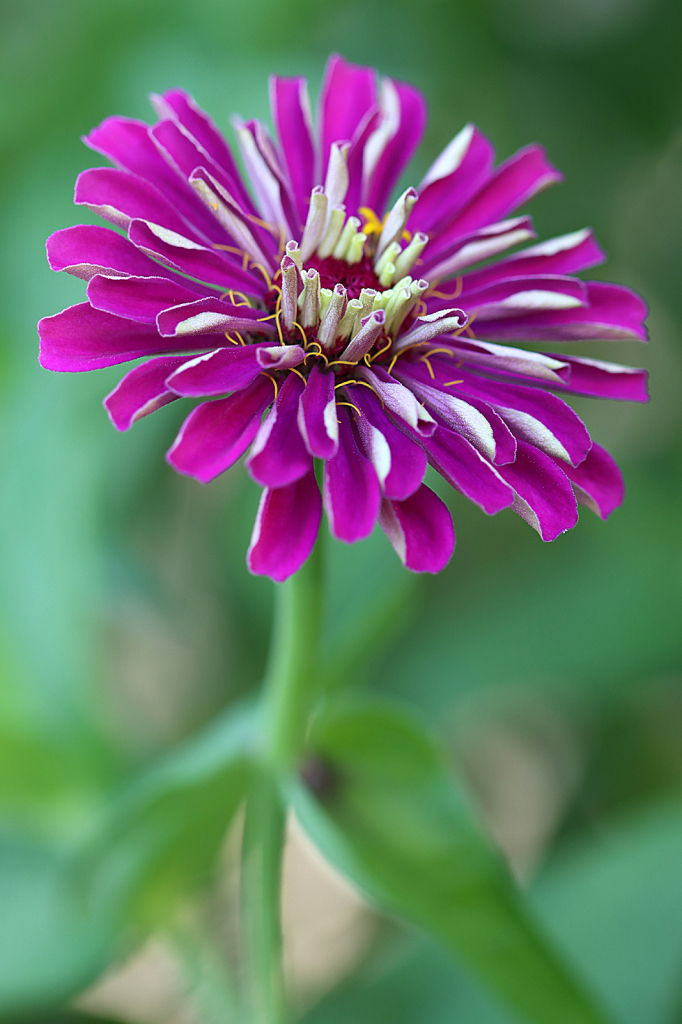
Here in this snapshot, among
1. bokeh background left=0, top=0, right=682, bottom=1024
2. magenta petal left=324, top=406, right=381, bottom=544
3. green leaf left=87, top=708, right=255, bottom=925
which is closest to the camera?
magenta petal left=324, top=406, right=381, bottom=544

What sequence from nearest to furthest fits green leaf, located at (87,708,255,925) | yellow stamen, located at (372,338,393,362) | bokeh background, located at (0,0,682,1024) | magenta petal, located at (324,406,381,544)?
magenta petal, located at (324,406,381,544) → yellow stamen, located at (372,338,393,362) → green leaf, located at (87,708,255,925) → bokeh background, located at (0,0,682,1024)

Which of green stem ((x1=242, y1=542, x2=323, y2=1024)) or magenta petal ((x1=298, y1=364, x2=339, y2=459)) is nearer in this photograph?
magenta petal ((x1=298, y1=364, x2=339, y2=459))

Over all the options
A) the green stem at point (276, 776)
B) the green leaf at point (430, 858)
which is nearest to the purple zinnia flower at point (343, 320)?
the green stem at point (276, 776)

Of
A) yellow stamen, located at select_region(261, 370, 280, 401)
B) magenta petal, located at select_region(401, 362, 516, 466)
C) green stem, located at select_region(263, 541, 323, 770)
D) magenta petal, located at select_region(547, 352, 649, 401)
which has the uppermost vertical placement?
yellow stamen, located at select_region(261, 370, 280, 401)

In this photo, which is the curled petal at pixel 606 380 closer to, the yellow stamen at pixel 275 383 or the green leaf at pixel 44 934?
the yellow stamen at pixel 275 383

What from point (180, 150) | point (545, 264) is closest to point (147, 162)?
point (180, 150)

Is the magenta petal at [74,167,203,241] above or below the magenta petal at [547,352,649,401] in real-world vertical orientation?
above

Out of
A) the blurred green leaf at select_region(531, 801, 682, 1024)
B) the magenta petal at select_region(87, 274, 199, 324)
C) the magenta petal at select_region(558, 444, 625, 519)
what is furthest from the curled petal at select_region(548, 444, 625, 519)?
the blurred green leaf at select_region(531, 801, 682, 1024)

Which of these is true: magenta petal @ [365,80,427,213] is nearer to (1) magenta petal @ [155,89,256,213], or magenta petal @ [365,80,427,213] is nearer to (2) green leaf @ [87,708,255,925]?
(1) magenta petal @ [155,89,256,213]
